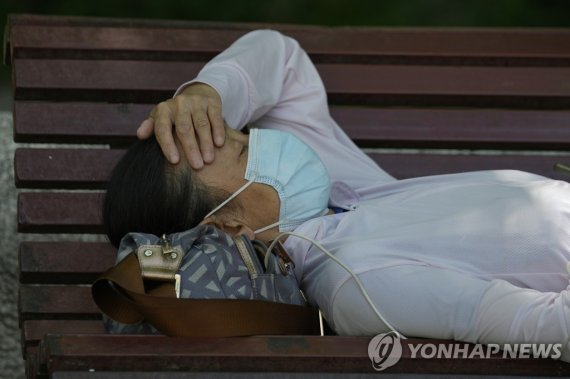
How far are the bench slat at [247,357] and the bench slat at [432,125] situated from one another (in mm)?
1445

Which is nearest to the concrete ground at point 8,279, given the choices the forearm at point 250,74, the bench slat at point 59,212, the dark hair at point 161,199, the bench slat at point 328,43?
the bench slat at point 59,212

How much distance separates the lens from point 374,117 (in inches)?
150

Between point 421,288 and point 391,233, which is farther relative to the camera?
point 391,233

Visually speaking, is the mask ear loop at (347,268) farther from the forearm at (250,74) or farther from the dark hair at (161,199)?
the forearm at (250,74)

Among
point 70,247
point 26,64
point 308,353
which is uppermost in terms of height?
point 26,64

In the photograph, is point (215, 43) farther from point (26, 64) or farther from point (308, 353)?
point (308, 353)

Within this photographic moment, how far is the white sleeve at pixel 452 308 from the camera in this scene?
2469mm

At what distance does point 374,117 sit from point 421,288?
127 cm

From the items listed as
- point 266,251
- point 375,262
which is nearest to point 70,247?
Answer: point 266,251

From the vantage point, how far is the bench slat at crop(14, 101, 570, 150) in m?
3.70

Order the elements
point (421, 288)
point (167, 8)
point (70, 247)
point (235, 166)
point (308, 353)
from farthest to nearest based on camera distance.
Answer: point (167, 8), point (70, 247), point (235, 166), point (421, 288), point (308, 353)

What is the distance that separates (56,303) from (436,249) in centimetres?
128

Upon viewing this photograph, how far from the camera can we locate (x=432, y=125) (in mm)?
3803

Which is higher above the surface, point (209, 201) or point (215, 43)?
point (215, 43)
